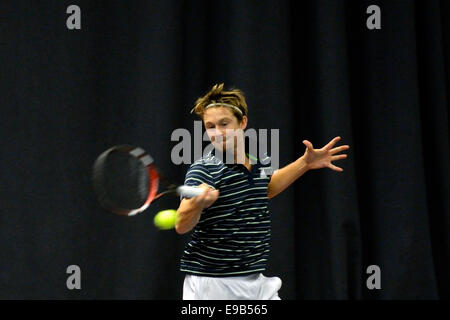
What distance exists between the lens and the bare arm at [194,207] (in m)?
1.15

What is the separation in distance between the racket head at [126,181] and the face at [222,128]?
18 centimetres

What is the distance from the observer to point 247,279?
133 centimetres

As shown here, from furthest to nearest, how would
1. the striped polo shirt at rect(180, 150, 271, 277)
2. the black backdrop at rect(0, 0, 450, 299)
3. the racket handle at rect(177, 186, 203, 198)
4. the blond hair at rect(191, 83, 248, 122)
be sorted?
1. the black backdrop at rect(0, 0, 450, 299)
2. the blond hair at rect(191, 83, 248, 122)
3. the striped polo shirt at rect(180, 150, 271, 277)
4. the racket handle at rect(177, 186, 203, 198)

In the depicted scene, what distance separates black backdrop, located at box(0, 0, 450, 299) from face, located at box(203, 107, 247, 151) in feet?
2.02

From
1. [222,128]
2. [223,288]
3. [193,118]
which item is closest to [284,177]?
[222,128]

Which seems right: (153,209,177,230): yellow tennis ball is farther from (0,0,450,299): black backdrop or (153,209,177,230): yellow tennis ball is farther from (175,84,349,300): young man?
(0,0,450,299): black backdrop

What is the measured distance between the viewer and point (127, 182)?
4.36 feet

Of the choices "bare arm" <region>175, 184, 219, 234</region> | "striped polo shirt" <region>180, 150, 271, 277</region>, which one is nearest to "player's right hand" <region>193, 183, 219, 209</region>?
"bare arm" <region>175, 184, 219, 234</region>

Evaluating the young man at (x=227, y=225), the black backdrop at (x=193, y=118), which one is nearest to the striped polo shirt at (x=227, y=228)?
the young man at (x=227, y=225)

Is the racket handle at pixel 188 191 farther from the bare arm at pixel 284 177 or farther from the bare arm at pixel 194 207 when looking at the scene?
the bare arm at pixel 284 177

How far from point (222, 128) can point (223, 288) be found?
1.36 ft

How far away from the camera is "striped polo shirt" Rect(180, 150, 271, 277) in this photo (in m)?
1.29

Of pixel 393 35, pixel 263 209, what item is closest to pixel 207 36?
pixel 393 35
